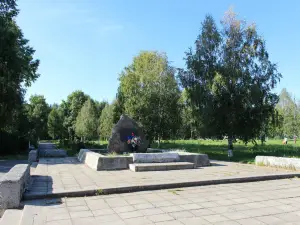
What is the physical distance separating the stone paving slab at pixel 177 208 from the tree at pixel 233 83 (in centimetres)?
1265

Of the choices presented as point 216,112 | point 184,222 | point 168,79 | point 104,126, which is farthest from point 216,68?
point 104,126

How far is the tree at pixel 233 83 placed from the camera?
65.2ft

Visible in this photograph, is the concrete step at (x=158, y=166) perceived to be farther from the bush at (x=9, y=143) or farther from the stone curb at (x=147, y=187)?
the bush at (x=9, y=143)

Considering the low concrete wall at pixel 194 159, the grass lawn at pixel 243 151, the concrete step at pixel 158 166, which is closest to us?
the concrete step at pixel 158 166

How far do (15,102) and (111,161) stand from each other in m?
16.7

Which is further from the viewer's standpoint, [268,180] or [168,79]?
[168,79]

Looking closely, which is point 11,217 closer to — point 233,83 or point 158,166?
point 158,166

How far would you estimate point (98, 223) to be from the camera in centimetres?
480

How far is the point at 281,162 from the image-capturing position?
12.0 metres

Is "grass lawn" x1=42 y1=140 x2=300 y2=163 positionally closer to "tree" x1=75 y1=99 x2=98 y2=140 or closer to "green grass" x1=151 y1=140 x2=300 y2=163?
"green grass" x1=151 y1=140 x2=300 y2=163

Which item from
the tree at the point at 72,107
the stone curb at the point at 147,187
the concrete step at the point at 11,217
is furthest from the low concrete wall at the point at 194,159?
the tree at the point at 72,107

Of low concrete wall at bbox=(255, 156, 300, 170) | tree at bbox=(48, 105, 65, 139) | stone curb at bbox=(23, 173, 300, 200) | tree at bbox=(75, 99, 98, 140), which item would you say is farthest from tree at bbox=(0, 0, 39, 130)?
tree at bbox=(48, 105, 65, 139)

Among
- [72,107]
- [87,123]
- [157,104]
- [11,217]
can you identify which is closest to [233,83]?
[157,104]

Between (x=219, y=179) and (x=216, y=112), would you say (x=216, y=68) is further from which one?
(x=219, y=179)
